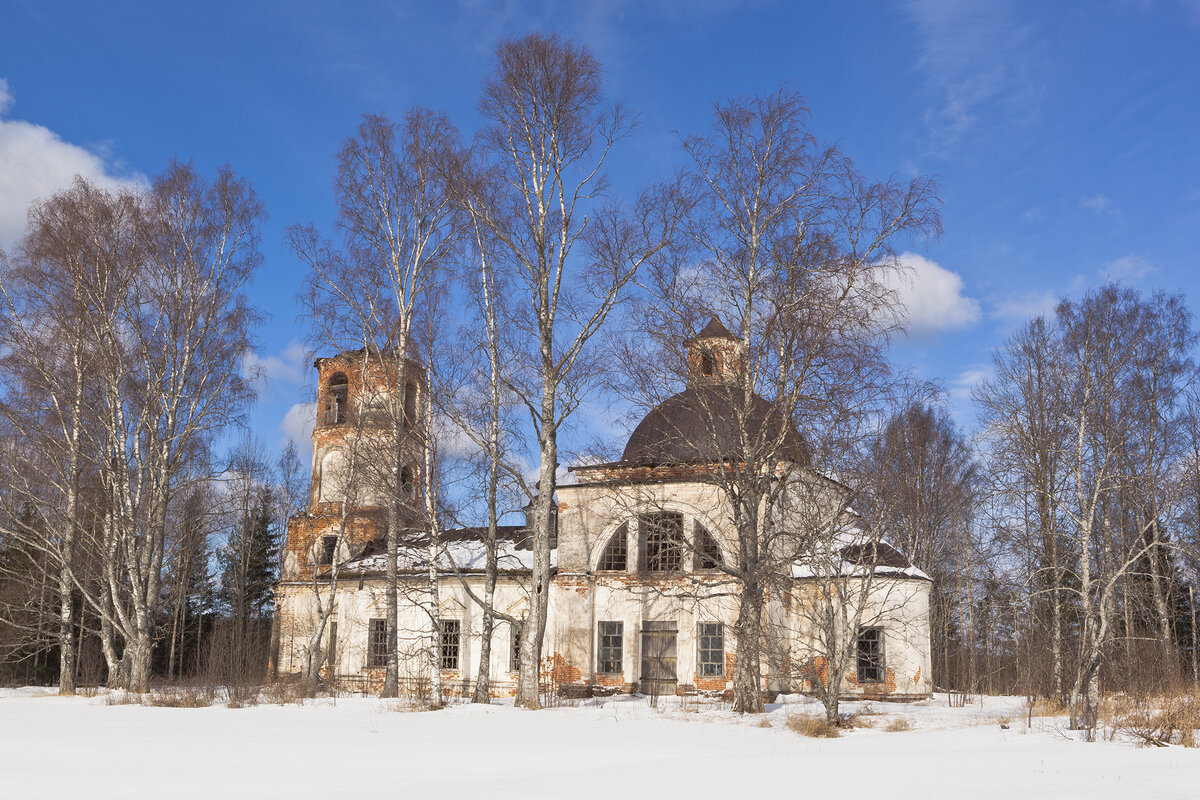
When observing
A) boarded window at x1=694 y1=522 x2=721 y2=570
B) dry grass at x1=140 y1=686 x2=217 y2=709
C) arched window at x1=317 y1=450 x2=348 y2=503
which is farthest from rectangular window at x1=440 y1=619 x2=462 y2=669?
dry grass at x1=140 y1=686 x2=217 y2=709

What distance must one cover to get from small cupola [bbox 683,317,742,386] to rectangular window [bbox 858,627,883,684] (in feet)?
33.0

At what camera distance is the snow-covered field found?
8.60 meters

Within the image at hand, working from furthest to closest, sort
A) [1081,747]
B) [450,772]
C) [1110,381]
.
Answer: [1110,381], [1081,747], [450,772]

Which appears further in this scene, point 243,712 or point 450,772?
point 243,712

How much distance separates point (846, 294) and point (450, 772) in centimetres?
1122

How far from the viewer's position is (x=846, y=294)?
698 inches

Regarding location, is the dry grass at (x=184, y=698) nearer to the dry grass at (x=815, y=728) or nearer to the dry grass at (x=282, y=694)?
the dry grass at (x=282, y=694)

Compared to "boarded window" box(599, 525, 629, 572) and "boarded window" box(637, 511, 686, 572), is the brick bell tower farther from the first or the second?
"boarded window" box(637, 511, 686, 572)

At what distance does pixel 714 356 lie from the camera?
18641 millimetres

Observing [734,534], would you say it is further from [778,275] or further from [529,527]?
[778,275]

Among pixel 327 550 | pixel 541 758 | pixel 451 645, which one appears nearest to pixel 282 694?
pixel 451 645

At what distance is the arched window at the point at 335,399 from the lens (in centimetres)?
3259

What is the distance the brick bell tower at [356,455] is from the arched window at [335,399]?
3 centimetres

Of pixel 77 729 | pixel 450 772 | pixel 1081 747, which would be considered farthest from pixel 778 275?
pixel 77 729
